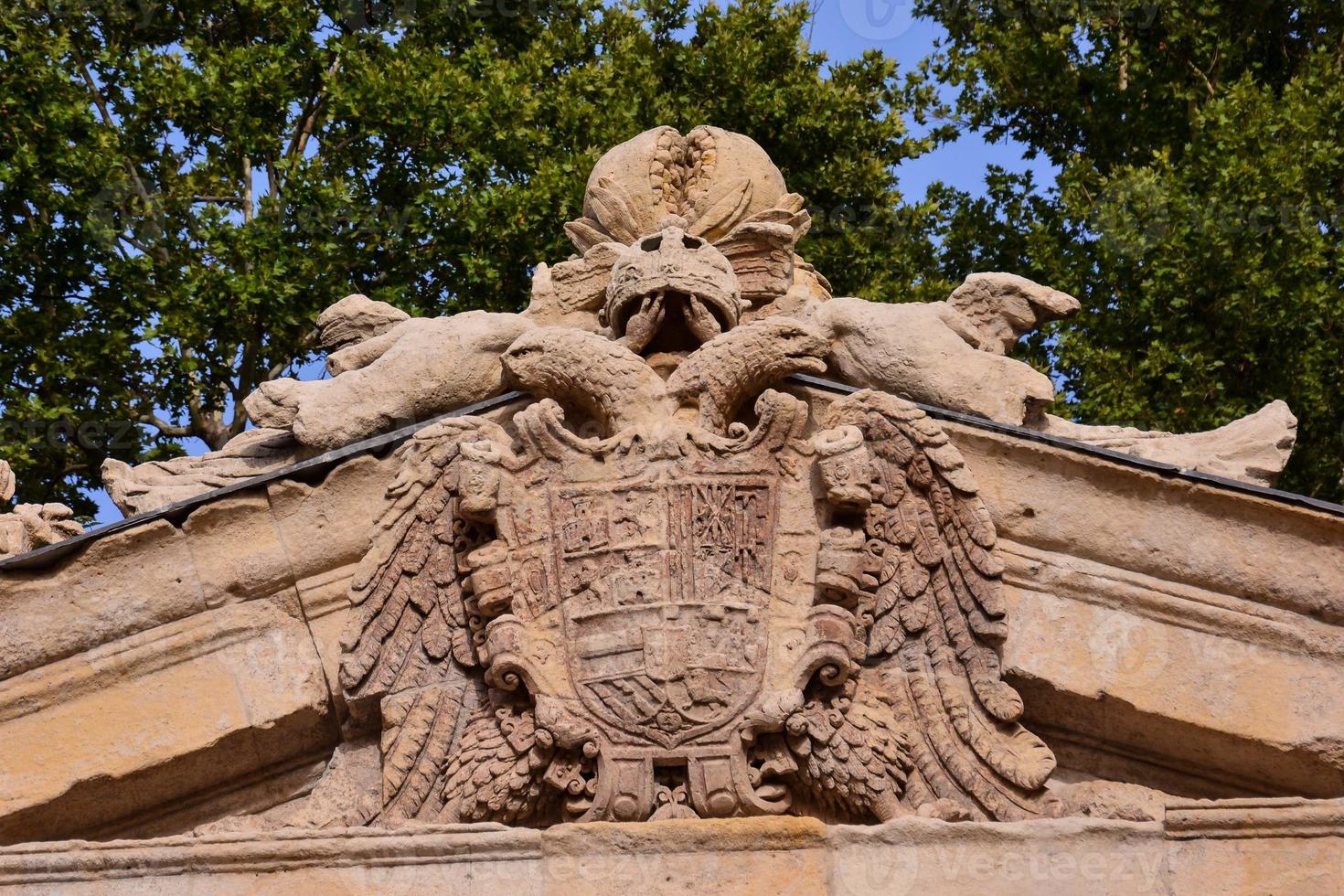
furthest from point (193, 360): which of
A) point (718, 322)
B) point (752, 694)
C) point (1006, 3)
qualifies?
point (752, 694)

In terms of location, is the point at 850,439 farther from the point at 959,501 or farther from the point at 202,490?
the point at 202,490

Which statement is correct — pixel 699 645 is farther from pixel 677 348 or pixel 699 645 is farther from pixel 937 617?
pixel 677 348

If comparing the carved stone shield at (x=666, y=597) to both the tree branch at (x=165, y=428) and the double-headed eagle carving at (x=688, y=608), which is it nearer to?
the double-headed eagle carving at (x=688, y=608)

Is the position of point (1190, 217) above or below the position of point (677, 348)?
above

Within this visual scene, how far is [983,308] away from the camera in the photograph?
23.7 feet

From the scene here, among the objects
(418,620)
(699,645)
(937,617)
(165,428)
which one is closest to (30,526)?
(418,620)

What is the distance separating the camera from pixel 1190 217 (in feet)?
48.4

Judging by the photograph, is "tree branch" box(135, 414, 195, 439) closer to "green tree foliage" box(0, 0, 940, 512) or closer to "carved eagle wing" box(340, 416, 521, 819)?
"green tree foliage" box(0, 0, 940, 512)

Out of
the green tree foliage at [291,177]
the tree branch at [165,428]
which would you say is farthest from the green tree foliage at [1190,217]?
the tree branch at [165,428]

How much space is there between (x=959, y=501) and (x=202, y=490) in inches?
102

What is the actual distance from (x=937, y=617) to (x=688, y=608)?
78cm

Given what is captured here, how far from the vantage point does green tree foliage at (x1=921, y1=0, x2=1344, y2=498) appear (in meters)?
14.5

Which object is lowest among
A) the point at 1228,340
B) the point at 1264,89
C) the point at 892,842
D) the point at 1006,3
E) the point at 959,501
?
the point at 892,842

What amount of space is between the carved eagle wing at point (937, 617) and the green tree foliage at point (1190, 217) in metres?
8.16
